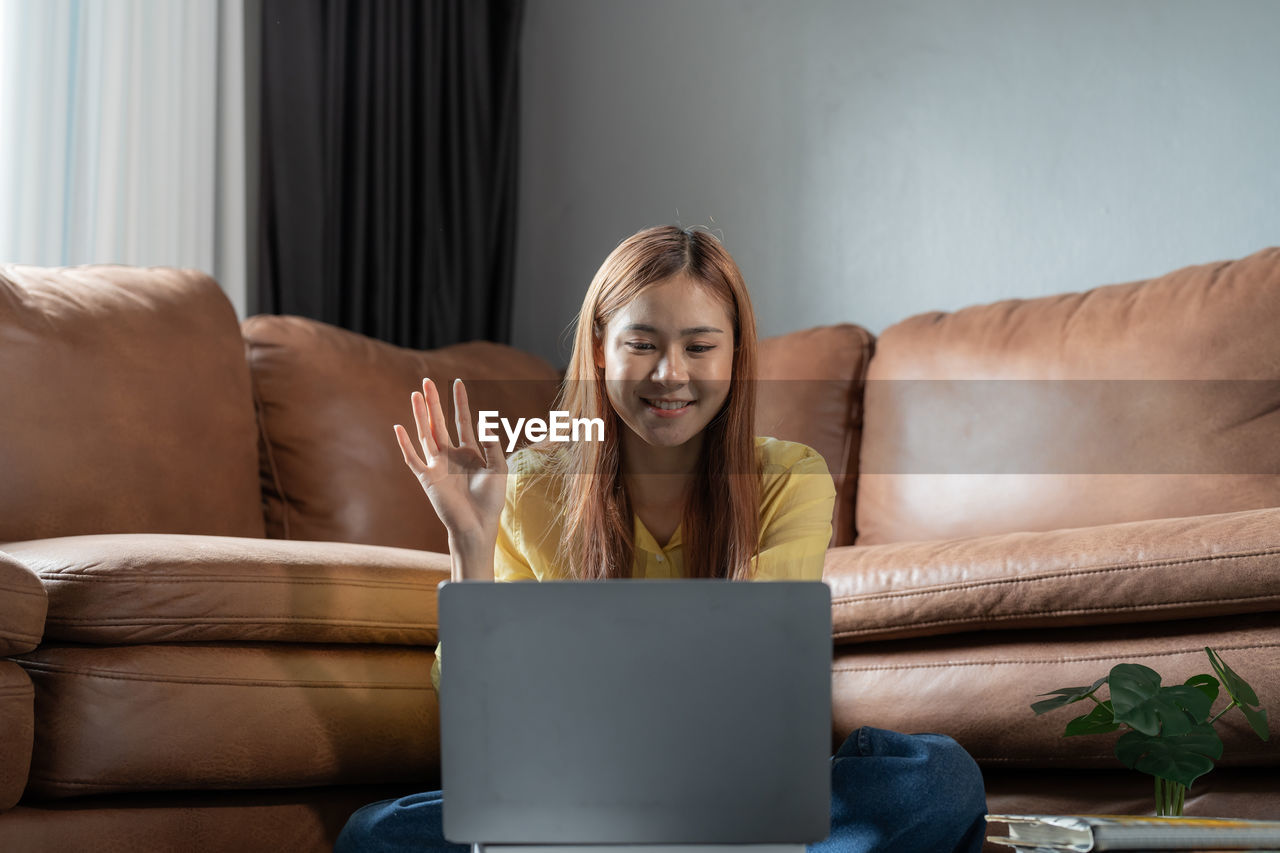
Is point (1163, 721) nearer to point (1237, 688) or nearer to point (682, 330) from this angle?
point (1237, 688)

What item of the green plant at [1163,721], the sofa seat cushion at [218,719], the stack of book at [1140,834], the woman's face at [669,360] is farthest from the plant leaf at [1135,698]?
the sofa seat cushion at [218,719]

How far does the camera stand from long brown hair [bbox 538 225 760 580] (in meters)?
1.30

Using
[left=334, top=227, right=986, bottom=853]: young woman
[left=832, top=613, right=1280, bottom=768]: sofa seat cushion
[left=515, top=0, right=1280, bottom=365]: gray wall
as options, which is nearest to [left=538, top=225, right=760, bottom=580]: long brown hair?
[left=334, top=227, right=986, bottom=853]: young woman

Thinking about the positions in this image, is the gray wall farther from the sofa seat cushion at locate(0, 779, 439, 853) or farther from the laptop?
the laptop

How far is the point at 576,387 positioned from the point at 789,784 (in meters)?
0.69

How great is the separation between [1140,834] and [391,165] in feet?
7.25

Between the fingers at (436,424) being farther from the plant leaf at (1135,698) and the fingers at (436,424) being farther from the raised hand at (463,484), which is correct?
the plant leaf at (1135,698)

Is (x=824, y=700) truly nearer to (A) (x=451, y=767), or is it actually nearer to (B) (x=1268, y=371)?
(A) (x=451, y=767)

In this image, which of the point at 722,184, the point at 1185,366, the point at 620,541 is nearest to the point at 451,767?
the point at 620,541

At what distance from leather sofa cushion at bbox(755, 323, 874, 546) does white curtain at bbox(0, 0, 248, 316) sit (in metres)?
1.13

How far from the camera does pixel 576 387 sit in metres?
1.39

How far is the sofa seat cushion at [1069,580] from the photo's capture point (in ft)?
4.09

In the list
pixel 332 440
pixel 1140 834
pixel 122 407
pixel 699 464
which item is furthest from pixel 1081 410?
pixel 122 407

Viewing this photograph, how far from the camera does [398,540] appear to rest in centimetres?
198
